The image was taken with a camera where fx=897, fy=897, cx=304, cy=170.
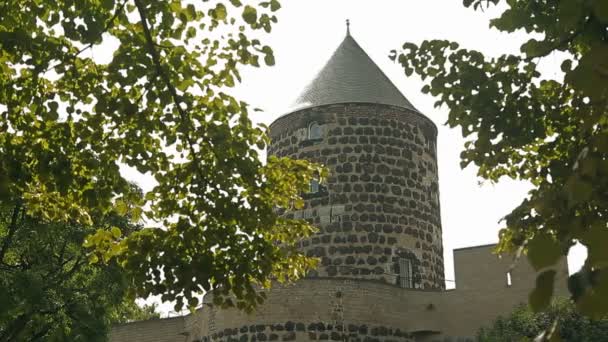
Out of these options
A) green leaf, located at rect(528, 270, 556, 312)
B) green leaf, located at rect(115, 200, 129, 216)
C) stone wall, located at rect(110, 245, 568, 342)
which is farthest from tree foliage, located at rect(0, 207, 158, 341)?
green leaf, located at rect(528, 270, 556, 312)

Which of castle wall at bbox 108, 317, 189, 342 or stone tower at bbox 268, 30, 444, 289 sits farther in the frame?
castle wall at bbox 108, 317, 189, 342

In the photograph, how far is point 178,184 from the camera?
10.4 metres

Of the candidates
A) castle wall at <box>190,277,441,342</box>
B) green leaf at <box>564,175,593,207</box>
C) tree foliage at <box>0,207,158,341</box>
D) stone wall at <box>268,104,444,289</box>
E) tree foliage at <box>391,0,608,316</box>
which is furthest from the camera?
stone wall at <box>268,104,444,289</box>

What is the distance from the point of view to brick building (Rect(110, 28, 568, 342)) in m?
21.5

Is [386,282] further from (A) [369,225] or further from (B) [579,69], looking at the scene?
(B) [579,69]

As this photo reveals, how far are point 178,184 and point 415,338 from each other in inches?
531

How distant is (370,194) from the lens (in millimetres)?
24703

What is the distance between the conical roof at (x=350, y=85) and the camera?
26.0 metres

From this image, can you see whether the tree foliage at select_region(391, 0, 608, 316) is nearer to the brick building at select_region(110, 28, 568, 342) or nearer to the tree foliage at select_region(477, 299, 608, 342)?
the tree foliage at select_region(477, 299, 608, 342)

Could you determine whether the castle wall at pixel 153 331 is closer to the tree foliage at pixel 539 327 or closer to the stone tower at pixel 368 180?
the stone tower at pixel 368 180

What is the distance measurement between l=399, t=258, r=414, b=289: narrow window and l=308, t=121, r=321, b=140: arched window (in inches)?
167

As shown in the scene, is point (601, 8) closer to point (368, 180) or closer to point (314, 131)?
point (368, 180)

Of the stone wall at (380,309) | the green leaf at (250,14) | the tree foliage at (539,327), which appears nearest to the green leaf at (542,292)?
the green leaf at (250,14)

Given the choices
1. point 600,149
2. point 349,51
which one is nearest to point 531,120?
point 600,149
